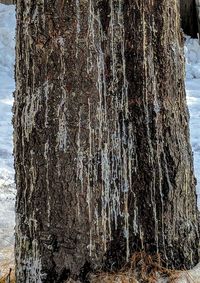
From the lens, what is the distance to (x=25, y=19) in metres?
1.78

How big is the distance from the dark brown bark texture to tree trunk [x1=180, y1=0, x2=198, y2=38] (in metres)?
6.87

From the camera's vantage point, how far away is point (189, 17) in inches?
336

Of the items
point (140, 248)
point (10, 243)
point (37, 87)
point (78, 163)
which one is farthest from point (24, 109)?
point (10, 243)

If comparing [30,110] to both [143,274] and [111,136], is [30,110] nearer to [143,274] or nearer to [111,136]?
[111,136]

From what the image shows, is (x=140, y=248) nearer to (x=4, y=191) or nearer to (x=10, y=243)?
(x=10, y=243)

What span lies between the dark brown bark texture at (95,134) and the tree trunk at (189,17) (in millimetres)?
6865

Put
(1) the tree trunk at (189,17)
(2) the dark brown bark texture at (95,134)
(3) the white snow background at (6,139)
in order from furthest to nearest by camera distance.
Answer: (1) the tree trunk at (189,17) → (3) the white snow background at (6,139) → (2) the dark brown bark texture at (95,134)

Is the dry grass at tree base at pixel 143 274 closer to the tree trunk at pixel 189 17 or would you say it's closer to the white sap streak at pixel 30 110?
the white sap streak at pixel 30 110

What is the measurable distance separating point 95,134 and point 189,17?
7207 mm

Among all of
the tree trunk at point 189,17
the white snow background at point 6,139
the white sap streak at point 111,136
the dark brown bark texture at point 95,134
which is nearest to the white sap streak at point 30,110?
the dark brown bark texture at point 95,134

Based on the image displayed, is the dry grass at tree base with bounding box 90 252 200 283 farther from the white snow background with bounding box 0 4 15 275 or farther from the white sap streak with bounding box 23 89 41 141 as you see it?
the white snow background with bounding box 0 4 15 275

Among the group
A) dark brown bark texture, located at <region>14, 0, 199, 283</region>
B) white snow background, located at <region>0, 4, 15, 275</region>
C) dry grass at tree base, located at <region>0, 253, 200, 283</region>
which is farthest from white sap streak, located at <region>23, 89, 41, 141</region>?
white snow background, located at <region>0, 4, 15, 275</region>

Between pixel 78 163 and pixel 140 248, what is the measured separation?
1.21 feet

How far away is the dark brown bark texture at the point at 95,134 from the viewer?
1745 mm
